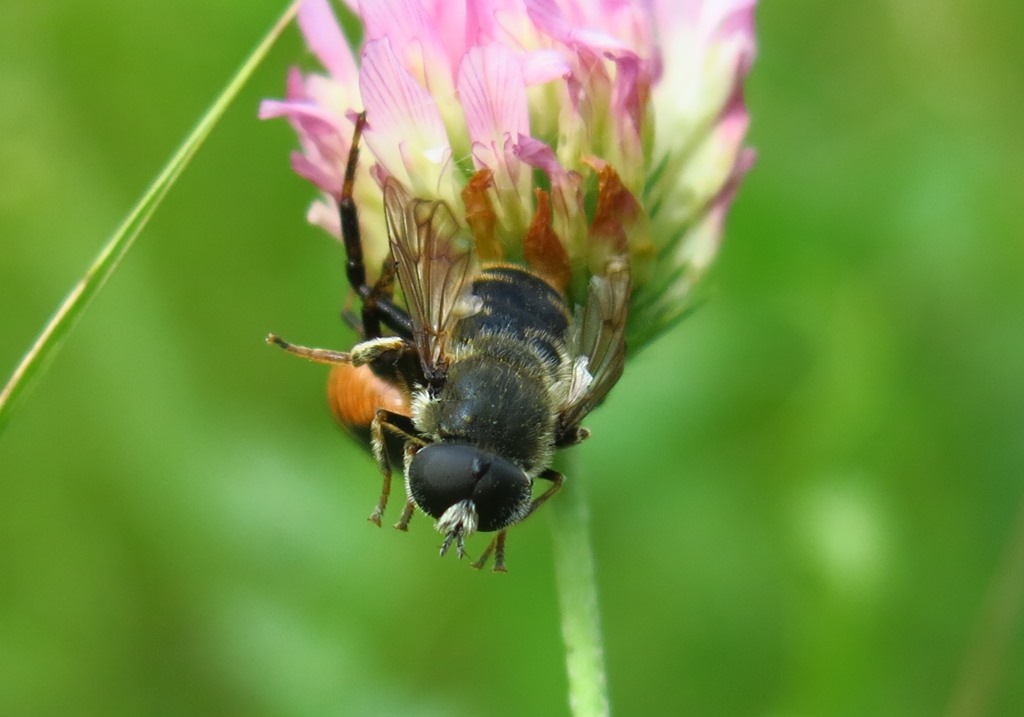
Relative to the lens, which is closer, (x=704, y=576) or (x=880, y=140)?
(x=704, y=576)

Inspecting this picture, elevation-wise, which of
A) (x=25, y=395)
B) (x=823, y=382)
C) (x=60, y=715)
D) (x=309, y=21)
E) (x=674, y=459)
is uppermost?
(x=309, y=21)

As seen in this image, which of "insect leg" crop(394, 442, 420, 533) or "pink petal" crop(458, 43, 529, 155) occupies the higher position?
"pink petal" crop(458, 43, 529, 155)

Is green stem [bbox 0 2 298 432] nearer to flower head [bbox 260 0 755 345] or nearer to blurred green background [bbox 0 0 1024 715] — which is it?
flower head [bbox 260 0 755 345]

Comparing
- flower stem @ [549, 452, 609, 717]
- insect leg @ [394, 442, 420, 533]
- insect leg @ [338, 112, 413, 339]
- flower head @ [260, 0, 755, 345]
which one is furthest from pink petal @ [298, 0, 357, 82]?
flower stem @ [549, 452, 609, 717]

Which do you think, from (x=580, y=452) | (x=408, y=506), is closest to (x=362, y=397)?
(x=408, y=506)

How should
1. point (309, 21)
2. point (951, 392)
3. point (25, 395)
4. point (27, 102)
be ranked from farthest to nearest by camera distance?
point (27, 102) → point (951, 392) → point (309, 21) → point (25, 395)

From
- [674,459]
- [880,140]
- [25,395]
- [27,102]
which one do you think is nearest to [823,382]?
[674,459]

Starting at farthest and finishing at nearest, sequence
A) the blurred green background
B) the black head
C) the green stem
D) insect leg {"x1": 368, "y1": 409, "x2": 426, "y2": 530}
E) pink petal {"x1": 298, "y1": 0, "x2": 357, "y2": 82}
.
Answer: the blurred green background, pink petal {"x1": 298, "y1": 0, "x2": 357, "y2": 82}, insect leg {"x1": 368, "y1": 409, "x2": 426, "y2": 530}, the black head, the green stem

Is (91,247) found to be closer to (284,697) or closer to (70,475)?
(70,475)
